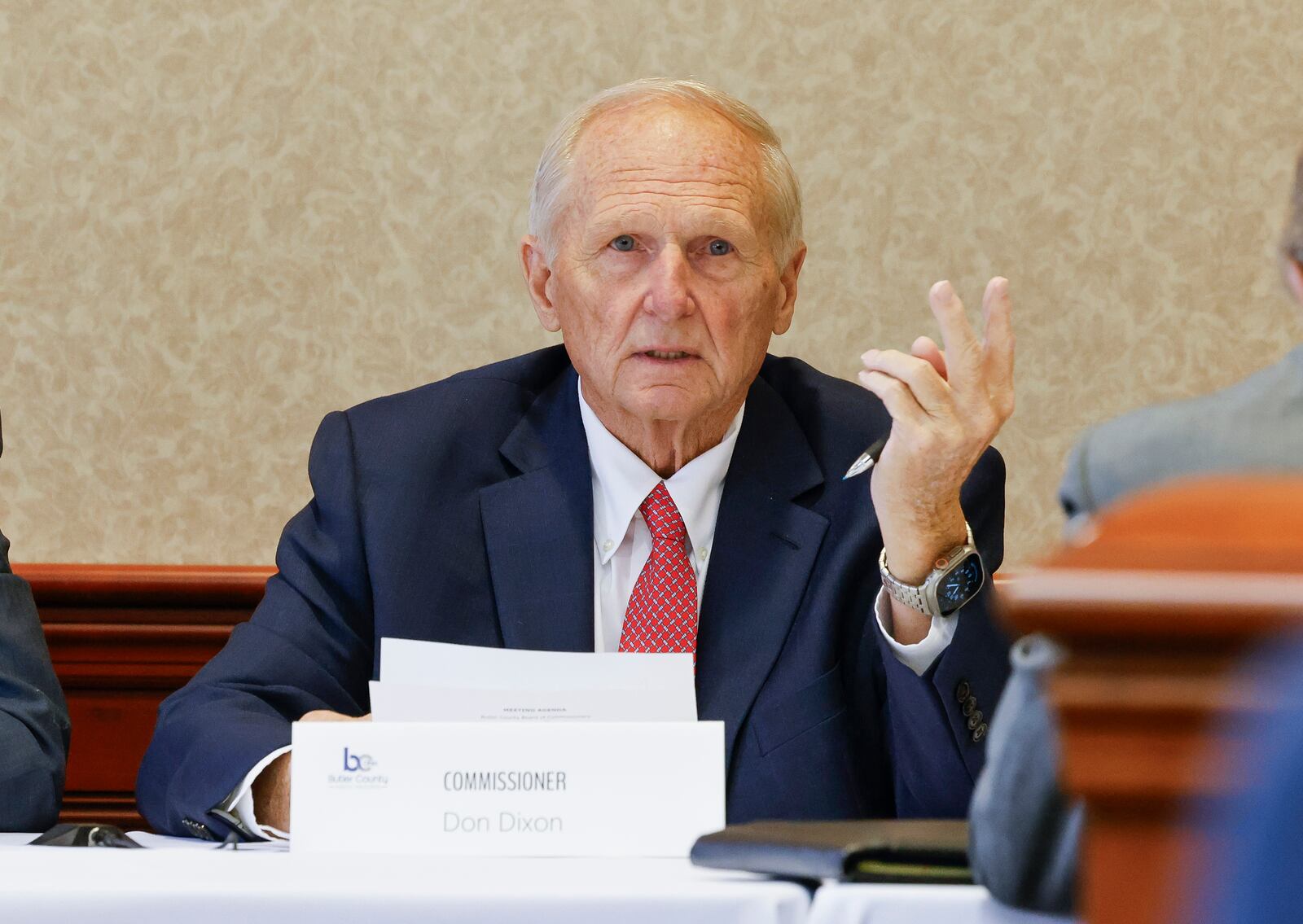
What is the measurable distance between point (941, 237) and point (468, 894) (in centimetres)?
217

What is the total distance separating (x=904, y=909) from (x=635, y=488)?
1143 mm

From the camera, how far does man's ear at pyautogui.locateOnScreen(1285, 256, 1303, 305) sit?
924mm

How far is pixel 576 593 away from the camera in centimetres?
195

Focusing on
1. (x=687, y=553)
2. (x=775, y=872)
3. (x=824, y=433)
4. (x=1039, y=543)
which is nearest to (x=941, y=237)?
(x=1039, y=543)

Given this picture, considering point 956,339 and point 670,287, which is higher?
point 670,287

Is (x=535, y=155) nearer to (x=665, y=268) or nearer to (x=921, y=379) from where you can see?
(x=665, y=268)

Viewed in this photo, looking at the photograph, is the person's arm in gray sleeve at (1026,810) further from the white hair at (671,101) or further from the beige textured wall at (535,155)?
the beige textured wall at (535,155)

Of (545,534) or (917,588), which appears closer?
(917,588)

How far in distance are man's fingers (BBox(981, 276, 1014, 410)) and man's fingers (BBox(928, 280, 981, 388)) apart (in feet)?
0.05

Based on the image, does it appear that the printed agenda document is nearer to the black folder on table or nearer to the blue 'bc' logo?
the blue 'bc' logo

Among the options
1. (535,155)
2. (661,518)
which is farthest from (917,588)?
(535,155)

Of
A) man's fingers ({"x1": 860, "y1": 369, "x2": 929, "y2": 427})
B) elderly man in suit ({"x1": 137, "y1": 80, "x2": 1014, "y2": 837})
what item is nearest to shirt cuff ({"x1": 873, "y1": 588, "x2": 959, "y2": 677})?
elderly man in suit ({"x1": 137, "y1": 80, "x2": 1014, "y2": 837})

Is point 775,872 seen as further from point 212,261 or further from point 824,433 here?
point 212,261

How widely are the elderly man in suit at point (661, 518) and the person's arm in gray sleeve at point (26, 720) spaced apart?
10 centimetres
